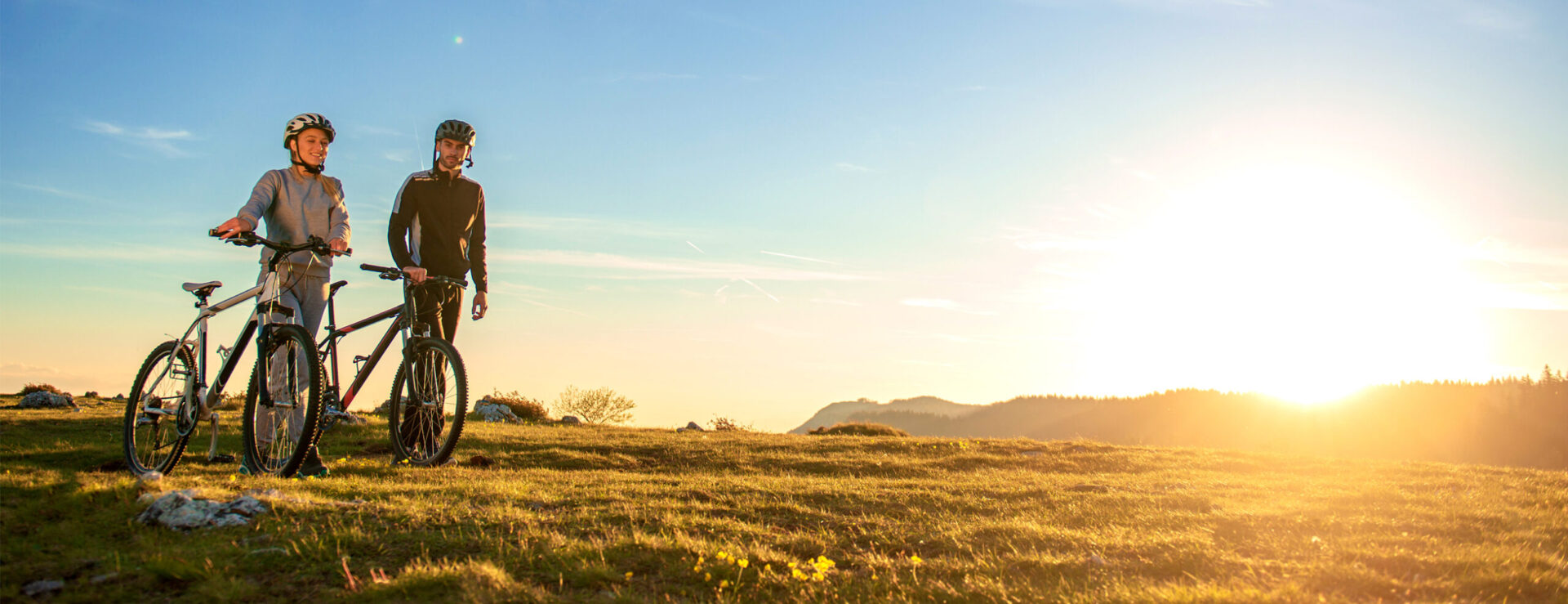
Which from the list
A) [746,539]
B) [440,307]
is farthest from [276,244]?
[746,539]

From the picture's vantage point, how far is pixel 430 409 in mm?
8664

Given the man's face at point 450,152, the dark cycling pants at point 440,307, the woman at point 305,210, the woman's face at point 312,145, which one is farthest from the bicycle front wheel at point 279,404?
the man's face at point 450,152

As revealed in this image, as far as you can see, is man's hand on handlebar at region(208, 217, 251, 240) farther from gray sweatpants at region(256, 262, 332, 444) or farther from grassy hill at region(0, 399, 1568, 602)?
grassy hill at region(0, 399, 1568, 602)

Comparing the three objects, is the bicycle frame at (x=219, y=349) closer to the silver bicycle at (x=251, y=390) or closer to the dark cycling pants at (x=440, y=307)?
the silver bicycle at (x=251, y=390)

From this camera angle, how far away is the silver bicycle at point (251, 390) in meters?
7.43

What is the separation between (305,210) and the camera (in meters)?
8.44

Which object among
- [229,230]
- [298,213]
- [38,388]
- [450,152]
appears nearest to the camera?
[229,230]

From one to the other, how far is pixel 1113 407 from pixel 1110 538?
179 meters

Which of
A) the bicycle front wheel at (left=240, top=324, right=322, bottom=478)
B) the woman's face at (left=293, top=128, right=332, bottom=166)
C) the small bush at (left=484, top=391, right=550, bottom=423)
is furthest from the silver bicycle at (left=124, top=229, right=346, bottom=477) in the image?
the small bush at (left=484, top=391, right=550, bottom=423)

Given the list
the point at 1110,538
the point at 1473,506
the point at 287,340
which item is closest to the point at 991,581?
the point at 1110,538

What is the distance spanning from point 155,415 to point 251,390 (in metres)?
1.32

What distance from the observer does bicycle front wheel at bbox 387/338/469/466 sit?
27.2ft

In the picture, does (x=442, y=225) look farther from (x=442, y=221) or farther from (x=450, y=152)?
(x=450, y=152)

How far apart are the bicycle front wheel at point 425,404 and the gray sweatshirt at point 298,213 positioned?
1.36 metres
